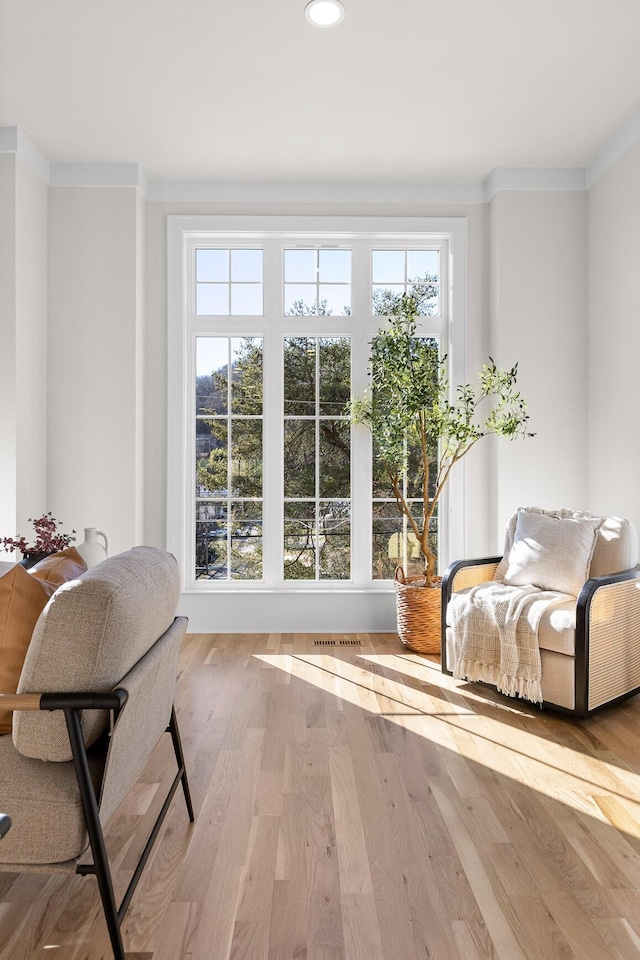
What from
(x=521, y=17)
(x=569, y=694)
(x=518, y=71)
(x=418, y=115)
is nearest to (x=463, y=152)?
(x=418, y=115)

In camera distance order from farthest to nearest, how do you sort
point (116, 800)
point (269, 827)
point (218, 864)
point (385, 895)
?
point (269, 827) < point (218, 864) < point (385, 895) < point (116, 800)

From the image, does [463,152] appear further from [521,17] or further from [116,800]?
[116,800]

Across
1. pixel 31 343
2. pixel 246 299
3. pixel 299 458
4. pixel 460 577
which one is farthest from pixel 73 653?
pixel 246 299

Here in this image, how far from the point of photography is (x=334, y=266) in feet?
15.9

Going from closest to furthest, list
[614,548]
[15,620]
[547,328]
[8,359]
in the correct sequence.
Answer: [15,620], [614,548], [8,359], [547,328]

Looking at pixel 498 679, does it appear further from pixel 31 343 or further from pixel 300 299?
pixel 31 343

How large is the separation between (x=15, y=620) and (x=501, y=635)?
7.88ft

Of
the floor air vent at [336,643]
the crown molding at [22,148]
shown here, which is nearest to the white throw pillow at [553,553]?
the floor air vent at [336,643]

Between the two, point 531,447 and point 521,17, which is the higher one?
point 521,17

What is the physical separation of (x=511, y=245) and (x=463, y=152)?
0.68 meters

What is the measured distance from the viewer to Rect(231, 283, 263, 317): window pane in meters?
4.83

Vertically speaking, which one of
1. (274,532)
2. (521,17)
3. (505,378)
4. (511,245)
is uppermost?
→ (521,17)

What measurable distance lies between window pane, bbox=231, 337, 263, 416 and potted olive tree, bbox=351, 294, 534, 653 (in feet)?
2.37

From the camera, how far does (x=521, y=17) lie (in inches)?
118
